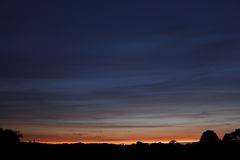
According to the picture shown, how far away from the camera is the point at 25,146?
24156mm

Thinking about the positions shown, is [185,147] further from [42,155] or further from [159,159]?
[42,155]

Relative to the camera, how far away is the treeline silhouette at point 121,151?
2317 centimetres

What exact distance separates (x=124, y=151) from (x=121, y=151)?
0.21m

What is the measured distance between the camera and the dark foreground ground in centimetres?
2310

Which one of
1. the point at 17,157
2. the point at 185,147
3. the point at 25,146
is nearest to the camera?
the point at 17,157

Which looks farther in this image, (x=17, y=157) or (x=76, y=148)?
(x=76, y=148)

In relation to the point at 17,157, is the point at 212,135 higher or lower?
higher

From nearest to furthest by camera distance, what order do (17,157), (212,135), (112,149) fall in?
1. (17,157)
2. (112,149)
3. (212,135)

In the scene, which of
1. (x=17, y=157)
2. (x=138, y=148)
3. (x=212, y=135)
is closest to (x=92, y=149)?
(x=138, y=148)

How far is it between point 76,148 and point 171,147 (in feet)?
22.0

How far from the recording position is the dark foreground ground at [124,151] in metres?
23.1

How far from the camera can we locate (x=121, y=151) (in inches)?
1022

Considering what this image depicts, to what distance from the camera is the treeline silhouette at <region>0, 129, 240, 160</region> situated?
2317 centimetres

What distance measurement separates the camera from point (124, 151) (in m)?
26.0
